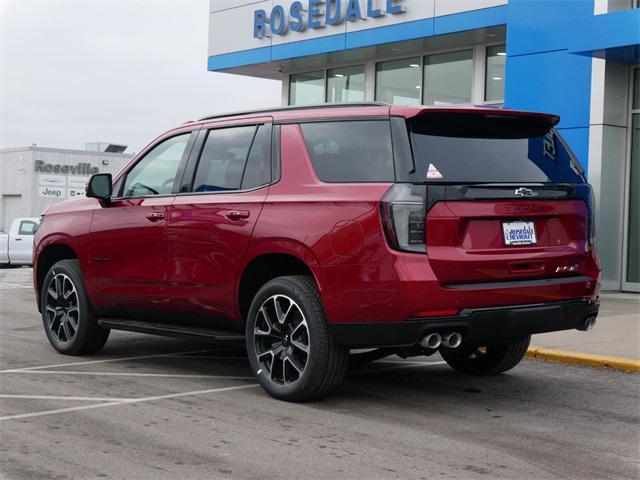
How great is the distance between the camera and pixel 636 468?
202 inches

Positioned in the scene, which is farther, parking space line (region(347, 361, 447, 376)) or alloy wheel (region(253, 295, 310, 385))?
parking space line (region(347, 361, 447, 376))

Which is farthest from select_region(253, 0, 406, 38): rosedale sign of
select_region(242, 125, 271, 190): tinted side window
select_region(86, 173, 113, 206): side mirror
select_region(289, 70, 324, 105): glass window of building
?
select_region(242, 125, 271, 190): tinted side window

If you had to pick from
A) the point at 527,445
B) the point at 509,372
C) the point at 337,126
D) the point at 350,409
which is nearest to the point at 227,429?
the point at 350,409

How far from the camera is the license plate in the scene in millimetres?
6195

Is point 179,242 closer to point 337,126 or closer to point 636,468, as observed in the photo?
point 337,126

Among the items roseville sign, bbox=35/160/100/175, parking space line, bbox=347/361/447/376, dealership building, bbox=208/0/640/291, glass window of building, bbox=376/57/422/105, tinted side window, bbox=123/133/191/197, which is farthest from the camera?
roseville sign, bbox=35/160/100/175

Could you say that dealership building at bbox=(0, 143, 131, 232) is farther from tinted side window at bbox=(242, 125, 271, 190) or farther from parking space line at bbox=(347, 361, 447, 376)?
tinted side window at bbox=(242, 125, 271, 190)

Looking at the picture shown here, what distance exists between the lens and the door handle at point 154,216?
7.53m

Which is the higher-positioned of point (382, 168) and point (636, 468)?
point (382, 168)

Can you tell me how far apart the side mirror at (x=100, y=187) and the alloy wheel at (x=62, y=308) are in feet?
2.85

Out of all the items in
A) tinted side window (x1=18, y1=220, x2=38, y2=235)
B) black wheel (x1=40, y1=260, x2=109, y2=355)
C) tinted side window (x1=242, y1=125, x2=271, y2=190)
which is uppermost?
tinted side window (x1=242, y1=125, x2=271, y2=190)

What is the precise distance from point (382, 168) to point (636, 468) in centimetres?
234

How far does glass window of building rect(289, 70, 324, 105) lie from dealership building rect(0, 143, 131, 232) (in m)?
35.9

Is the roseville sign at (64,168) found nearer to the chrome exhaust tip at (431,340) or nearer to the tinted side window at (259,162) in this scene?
the tinted side window at (259,162)
